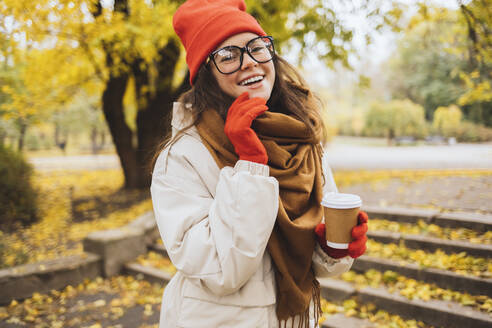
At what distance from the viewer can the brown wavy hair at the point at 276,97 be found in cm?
153

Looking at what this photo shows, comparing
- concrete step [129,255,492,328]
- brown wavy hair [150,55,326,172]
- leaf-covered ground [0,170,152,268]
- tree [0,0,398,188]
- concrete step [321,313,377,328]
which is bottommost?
leaf-covered ground [0,170,152,268]

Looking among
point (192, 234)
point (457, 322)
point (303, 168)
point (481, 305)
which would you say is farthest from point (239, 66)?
point (481, 305)

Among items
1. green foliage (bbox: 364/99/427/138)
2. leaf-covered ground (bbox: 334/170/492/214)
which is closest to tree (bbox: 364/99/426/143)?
green foliage (bbox: 364/99/427/138)

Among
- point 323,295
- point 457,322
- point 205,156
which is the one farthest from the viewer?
point 323,295

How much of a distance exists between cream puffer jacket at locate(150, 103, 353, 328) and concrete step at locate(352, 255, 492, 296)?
2.60 m

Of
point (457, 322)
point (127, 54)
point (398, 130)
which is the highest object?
point (127, 54)

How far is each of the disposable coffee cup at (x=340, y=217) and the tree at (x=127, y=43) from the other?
83.9 inches

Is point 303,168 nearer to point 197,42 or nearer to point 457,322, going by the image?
point 197,42

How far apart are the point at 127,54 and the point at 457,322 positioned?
626 centimetres

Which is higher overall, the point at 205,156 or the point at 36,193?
the point at 205,156

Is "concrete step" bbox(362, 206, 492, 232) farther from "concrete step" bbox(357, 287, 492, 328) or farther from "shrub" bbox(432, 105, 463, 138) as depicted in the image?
"shrub" bbox(432, 105, 463, 138)

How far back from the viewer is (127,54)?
20.8 feet

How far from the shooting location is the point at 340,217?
1.24 meters

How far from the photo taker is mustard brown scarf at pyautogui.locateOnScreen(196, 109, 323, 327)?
1337mm
